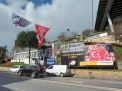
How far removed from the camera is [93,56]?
55.7m

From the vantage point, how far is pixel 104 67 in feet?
171

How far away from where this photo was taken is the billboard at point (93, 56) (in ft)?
173

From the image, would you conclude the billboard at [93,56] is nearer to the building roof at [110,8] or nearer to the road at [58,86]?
the building roof at [110,8]

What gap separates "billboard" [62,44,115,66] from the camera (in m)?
52.6

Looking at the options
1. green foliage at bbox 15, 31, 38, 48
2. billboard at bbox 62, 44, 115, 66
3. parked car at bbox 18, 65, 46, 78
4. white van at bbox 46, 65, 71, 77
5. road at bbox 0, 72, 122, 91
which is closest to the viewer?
road at bbox 0, 72, 122, 91

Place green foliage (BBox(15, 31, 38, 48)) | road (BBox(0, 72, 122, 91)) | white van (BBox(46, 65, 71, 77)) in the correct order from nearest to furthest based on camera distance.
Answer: road (BBox(0, 72, 122, 91)), white van (BBox(46, 65, 71, 77)), green foliage (BBox(15, 31, 38, 48))

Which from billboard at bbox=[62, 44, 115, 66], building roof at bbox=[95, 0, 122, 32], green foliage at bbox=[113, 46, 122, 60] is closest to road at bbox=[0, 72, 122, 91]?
green foliage at bbox=[113, 46, 122, 60]

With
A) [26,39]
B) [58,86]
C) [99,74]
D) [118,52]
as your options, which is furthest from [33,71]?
[26,39]

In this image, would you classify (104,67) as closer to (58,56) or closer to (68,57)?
(68,57)

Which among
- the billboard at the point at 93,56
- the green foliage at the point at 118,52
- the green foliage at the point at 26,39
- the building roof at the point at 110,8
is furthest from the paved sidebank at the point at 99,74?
the green foliage at the point at 26,39

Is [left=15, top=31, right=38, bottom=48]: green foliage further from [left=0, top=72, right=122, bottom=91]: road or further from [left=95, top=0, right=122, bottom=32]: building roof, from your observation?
[left=0, top=72, right=122, bottom=91]: road

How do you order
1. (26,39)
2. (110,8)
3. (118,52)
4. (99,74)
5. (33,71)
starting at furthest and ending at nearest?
(26,39) → (110,8) → (118,52) → (99,74) → (33,71)

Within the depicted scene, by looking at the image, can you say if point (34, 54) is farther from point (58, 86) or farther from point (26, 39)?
point (58, 86)

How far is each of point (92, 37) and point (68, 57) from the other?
10042mm
